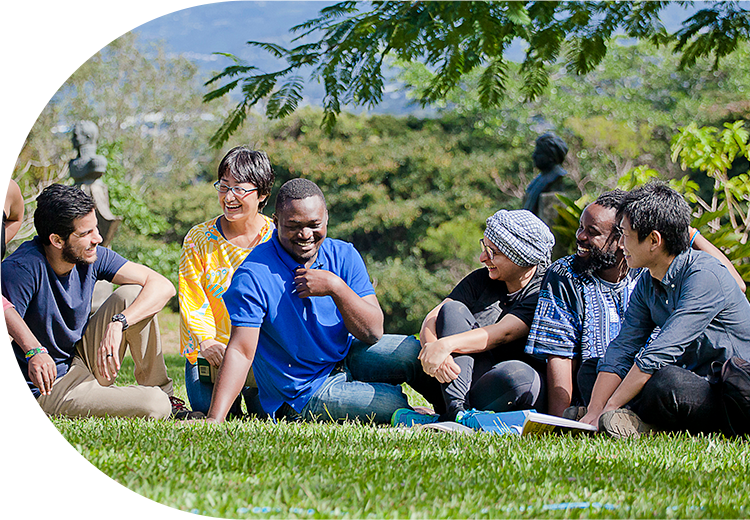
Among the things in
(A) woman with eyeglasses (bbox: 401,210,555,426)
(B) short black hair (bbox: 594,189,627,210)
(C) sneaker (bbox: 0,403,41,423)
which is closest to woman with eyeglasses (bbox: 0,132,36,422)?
(C) sneaker (bbox: 0,403,41,423)

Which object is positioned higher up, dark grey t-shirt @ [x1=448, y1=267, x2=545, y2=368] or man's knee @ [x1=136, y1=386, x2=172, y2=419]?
dark grey t-shirt @ [x1=448, y1=267, x2=545, y2=368]

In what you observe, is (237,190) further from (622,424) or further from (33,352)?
(622,424)

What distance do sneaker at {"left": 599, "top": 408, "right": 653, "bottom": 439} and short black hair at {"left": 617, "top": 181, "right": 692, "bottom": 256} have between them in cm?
85

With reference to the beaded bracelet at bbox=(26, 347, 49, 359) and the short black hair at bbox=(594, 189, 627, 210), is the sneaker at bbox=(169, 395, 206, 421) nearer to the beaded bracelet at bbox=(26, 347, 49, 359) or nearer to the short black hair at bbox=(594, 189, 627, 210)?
the beaded bracelet at bbox=(26, 347, 49, 359)

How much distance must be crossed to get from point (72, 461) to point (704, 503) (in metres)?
2.16

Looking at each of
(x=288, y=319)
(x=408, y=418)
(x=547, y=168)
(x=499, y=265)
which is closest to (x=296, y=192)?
(x=288, y=319)

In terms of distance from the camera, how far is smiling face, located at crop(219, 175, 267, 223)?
15.6 feet

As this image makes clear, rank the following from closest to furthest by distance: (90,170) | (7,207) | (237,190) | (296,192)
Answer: (296,192) < (237,190) < (7,207) < (90,170)

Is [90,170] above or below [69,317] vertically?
above

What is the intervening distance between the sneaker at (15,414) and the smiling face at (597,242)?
3265 mm

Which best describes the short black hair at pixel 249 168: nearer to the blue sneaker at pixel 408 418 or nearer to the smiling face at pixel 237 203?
the smiling face at pixel 237 203

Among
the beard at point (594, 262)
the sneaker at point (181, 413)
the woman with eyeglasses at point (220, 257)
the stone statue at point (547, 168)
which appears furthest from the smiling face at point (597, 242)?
the stone statue at point (547, 168)

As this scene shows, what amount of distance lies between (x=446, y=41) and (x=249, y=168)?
1701mm

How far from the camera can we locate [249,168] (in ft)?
15.9
